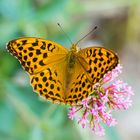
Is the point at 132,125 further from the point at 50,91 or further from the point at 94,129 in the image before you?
the point at 50,91

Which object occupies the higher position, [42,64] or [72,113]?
[42,64]

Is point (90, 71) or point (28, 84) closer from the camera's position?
point (90, 71)

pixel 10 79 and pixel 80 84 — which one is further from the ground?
pixel 10 79

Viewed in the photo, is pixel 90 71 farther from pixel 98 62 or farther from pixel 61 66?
pixel 61 66

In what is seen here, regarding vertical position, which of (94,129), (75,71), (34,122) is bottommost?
(94,129)

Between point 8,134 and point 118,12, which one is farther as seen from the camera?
point 118,12

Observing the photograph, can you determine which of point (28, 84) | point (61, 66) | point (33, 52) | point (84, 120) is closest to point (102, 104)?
point (84, 120)

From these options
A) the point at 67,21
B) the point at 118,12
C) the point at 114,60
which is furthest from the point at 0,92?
the point at 118,12
